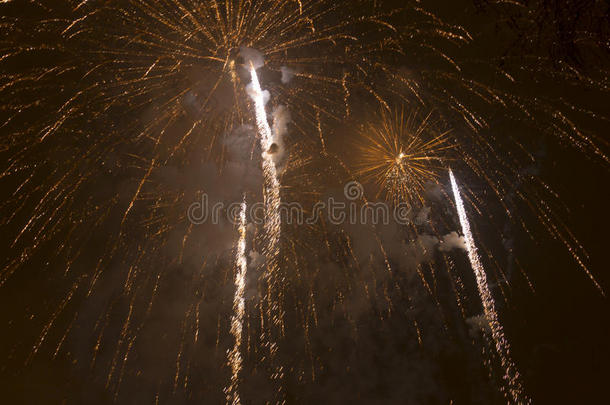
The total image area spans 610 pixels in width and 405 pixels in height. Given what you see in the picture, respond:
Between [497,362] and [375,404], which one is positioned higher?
[497,362]

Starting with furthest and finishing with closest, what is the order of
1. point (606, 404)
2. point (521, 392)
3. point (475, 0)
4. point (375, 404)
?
point (375, 404), point (521, 392), point (606, 404), point (475, 0)

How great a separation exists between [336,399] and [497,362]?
28448 mm

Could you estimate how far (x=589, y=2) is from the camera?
11.3 ft

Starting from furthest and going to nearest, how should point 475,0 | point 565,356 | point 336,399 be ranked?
point 336,399, point 565,356, point 475,0

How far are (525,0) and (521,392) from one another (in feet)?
208

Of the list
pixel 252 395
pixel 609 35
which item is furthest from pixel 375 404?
pixel 609 35

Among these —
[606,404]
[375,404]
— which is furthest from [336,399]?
[606,404]

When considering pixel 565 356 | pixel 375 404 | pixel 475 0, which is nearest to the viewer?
pixel 475 0

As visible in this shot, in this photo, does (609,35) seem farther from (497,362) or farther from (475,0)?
(497,362)

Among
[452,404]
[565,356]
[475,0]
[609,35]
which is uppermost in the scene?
[565,356]

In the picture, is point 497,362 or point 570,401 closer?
point 570,401

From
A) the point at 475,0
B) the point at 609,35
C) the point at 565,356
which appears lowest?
the point at 609,35

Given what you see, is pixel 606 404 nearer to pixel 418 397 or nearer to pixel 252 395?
pixel 418 397

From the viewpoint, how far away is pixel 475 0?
362cm
